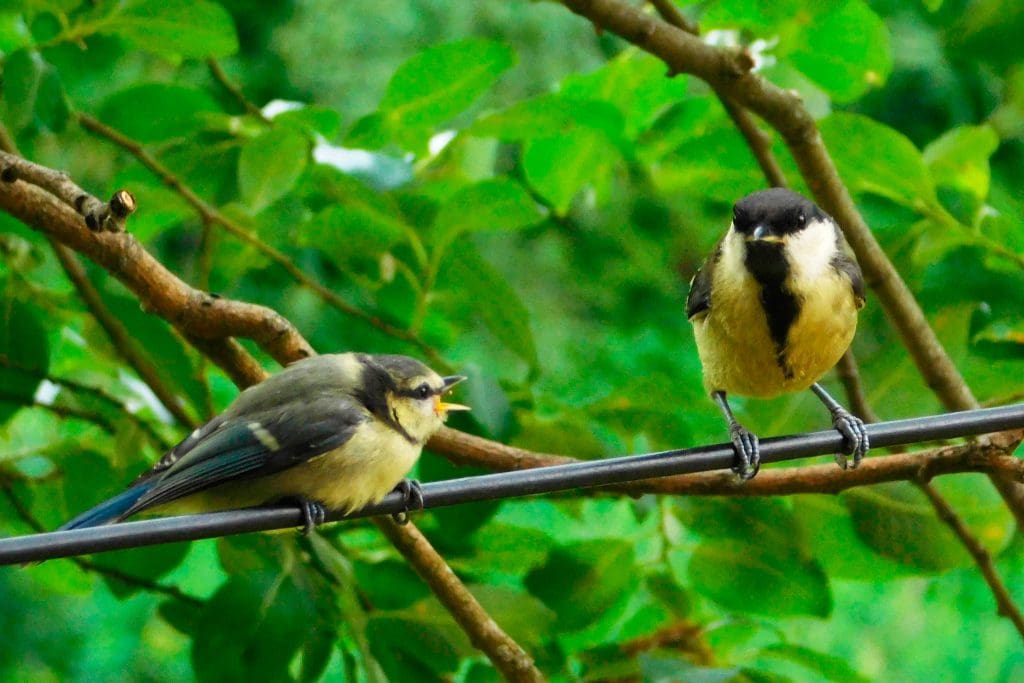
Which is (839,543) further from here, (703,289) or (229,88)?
(229,88)

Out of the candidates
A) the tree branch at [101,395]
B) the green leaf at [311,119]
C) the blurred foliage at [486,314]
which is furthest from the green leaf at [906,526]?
the tree branch at [101,395]

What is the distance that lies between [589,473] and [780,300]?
45cm

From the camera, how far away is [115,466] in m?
1.98

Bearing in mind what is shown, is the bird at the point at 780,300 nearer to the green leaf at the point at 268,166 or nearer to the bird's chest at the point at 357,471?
the bird's chest at the point at 357,471

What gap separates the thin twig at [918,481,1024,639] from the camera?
1.81m

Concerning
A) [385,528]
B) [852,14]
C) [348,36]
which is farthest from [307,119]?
[348,36]

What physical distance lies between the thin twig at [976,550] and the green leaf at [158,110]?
120cm

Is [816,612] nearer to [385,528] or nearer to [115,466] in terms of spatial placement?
[385,528]

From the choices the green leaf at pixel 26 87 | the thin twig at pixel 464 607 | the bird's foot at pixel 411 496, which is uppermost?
the green leaf at pixel 26 87

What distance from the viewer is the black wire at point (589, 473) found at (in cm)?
105

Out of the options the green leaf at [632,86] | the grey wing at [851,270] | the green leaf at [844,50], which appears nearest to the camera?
the grey wing at [851,270]

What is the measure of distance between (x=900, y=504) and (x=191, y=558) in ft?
5.59

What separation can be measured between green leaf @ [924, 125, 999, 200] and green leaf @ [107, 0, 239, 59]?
3.46 ft

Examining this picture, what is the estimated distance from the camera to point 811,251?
1.53 meters
